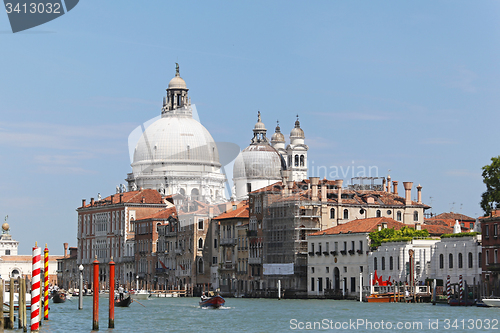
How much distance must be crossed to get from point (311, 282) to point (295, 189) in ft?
31.5

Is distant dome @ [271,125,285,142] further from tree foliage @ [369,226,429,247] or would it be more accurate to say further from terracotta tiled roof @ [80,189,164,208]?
tree foliage @ [369,226,429,247]

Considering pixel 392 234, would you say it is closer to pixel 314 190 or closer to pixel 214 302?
pixel 314 190

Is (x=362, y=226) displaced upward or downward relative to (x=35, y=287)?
upward

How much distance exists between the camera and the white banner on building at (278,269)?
7538 cm

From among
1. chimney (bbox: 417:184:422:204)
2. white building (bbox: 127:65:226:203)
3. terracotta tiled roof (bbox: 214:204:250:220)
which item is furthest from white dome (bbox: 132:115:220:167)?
chimney (bbox: 417:184:422:204)

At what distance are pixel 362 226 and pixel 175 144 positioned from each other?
1921 inches

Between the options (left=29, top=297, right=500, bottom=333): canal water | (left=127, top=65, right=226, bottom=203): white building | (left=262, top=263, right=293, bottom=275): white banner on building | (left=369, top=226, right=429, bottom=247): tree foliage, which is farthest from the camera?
(left=127, top=65, right=226, bottom=203): white building

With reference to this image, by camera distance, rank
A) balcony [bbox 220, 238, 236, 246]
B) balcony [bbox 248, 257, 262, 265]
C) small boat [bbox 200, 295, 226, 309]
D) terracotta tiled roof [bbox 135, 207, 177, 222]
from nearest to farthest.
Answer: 1. small boat [bbox 200, 295, 226, 309]
2. balcony [bbox 248, 257, 262, 265]
3. balcony [bbox 220, 238, 236, 246]
4. terracotta tiled roof [bbox 135, 207, 177, 222]

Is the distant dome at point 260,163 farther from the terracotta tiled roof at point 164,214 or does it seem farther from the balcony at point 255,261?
the balcony at point 255,261

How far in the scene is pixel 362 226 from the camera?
7006cm

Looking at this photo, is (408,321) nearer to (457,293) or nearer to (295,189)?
(457,293)

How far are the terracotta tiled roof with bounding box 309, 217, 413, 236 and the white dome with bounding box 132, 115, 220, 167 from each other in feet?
149

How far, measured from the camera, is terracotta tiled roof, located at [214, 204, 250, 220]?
276 feet

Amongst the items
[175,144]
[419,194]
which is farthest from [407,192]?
[175,144]
